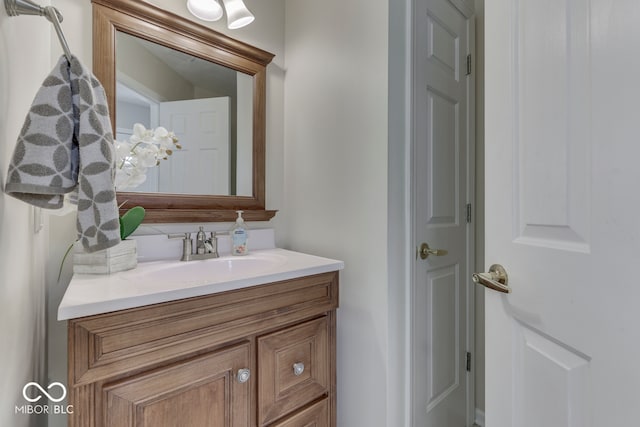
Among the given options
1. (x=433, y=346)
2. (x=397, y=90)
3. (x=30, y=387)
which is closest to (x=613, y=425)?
(x=433, y=346)

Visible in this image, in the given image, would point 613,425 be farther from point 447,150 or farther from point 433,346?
point 447,150

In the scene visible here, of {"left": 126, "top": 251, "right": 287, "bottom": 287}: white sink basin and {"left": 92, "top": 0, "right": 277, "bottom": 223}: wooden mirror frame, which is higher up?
{"left": 92, "top": 0, "right": 277, "bottom": 223}: wooden mirror frame

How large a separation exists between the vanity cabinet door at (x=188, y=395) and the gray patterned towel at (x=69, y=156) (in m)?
0.39

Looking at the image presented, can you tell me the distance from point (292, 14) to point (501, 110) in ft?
4.43

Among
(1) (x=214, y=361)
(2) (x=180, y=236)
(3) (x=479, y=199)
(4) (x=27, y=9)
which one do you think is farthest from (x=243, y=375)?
(3) (x=479, y=199)

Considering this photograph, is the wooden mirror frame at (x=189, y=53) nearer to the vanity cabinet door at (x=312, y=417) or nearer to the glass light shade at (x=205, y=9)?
the glass light shade at (x=205, y=9)

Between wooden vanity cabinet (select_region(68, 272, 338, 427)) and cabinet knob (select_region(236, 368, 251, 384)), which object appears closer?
wooden vanity cabinet (select_region(68, 272, 338, 427))

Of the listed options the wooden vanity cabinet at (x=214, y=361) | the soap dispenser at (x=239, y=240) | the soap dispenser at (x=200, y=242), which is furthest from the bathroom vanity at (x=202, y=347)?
the soap dispenser at (x=239, y=240)

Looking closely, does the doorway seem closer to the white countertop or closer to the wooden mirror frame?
the white countertop

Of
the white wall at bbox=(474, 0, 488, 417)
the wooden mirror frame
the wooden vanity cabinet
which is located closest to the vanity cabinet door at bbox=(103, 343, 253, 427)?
the wooden vanity cabinet

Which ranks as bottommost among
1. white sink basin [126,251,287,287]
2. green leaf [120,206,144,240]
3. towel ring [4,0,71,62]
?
white sink basin [126,251,287,287]

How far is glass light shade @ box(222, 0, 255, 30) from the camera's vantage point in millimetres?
1292

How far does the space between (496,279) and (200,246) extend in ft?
3.59

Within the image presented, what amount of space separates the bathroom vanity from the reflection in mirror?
411 mm
